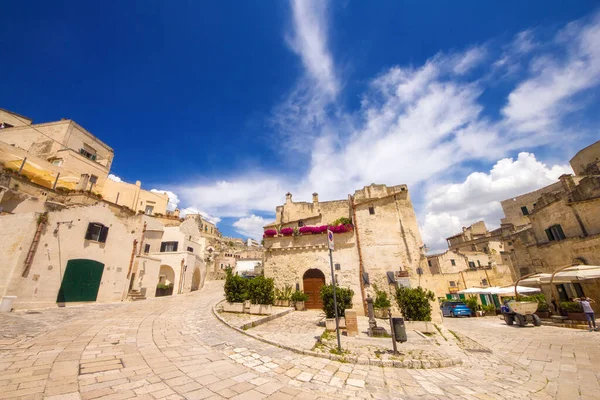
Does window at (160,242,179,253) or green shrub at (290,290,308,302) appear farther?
window at (160,242,179,253)

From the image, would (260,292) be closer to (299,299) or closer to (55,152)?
(299,299)

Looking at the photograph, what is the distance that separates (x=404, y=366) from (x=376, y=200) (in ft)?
39.2

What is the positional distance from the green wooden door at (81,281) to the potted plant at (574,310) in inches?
1162

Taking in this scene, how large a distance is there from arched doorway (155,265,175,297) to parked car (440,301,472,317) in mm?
28441

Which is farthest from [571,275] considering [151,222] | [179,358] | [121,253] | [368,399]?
[151,222]

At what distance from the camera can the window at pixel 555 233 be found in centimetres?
1895

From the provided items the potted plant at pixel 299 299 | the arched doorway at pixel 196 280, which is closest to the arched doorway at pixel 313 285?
the potted plant at pixel 299 299

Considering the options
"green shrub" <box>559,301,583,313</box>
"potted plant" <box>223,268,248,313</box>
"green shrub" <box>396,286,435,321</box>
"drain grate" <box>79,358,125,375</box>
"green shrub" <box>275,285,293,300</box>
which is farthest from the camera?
"green shrub" <box>275,285,293,300</box>

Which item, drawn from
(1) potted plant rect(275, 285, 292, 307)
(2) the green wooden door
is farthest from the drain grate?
(2) the green wooden door

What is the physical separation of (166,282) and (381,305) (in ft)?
78.9

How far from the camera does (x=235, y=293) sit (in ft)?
42.6

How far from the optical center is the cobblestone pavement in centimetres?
398

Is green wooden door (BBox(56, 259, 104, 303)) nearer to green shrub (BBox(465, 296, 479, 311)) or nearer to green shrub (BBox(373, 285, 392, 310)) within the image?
green shrub (BBox(373, 285, 392, 310))

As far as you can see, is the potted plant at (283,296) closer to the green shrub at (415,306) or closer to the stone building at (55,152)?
the green shrub at (415,306)
